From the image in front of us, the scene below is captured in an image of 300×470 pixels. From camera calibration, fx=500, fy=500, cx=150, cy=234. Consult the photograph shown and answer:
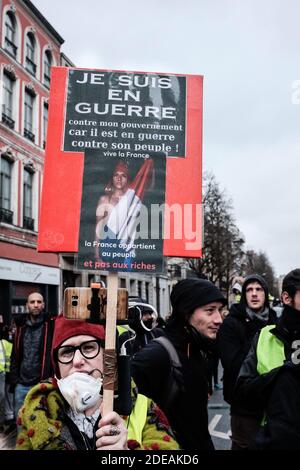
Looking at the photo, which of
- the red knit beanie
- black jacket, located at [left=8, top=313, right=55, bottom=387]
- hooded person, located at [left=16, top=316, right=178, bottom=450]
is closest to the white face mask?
hooded person, located at [left=16, top=316, right=178, bottom=450]

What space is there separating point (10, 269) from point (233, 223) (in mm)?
19322

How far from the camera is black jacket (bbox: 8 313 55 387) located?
230 inches

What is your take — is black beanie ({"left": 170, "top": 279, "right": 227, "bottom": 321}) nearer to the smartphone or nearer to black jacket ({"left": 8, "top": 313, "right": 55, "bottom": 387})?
the smartphone

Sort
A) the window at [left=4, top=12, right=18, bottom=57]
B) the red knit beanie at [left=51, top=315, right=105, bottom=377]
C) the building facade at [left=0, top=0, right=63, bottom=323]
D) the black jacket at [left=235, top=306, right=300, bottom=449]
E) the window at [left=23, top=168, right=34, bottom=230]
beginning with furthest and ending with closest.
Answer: the window at [left=23, top=168, right=34, bottom=230], the window at [left=4, top=12, right=18, bottom=57], the building facade at [left=0, top=0, right=63, bottom=323], the red knit beanie at [left=51, top=315, right=105, bottom=377], the black jacket at [left=235, top=306, right=300, bottom=449]

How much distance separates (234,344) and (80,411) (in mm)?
1959

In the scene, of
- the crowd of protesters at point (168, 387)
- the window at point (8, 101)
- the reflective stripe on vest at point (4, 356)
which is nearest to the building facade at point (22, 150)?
the window at point (8, 101)

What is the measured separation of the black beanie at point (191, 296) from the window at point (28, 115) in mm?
20160

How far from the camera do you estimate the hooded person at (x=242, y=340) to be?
3867 millimetres

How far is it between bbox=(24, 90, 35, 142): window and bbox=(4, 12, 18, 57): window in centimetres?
189

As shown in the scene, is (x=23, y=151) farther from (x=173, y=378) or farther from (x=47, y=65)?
(x=173, y=378)

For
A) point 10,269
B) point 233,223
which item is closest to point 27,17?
point 10,269

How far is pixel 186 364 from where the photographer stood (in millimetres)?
2709

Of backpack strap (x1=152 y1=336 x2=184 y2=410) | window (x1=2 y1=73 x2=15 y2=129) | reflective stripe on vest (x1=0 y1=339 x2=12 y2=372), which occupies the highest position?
window (x1=2 y1=73 x2=15 y2=129)

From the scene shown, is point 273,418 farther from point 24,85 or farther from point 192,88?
point 24,85
